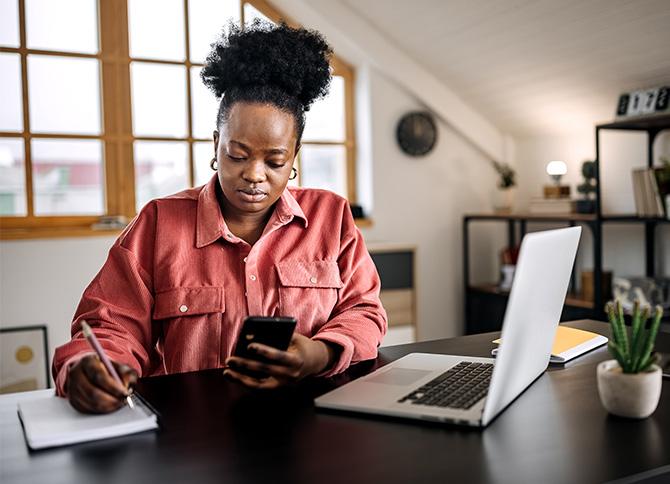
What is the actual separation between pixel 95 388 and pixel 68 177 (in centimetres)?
291

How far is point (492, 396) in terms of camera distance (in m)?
1.09

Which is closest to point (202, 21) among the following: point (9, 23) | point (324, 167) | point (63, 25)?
point (63, 25)

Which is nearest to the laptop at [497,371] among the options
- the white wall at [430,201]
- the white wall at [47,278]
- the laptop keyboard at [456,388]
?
the laptop keyboard at [456,388]

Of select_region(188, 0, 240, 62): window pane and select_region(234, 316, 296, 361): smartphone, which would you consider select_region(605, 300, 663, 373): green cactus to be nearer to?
select_region(234, 316, 296, 361): smartphone

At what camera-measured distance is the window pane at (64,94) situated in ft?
12.4

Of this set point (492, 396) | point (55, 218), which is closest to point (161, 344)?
point (492, 396)

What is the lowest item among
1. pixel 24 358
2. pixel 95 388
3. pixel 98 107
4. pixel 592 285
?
pixel 24 358

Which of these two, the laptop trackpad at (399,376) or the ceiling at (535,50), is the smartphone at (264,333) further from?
the ceiling at (535,50)

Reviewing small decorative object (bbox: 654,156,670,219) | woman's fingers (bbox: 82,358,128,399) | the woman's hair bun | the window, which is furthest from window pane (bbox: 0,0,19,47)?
small decorative object (bbox: 654,156,670,219)

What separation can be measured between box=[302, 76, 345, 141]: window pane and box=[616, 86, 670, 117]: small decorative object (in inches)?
63.4

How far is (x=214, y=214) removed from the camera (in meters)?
1.68

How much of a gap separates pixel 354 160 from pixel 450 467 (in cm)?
367

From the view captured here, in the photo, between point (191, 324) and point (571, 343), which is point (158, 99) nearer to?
point (191, 324)

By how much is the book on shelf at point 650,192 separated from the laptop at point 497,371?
88.6 inches
